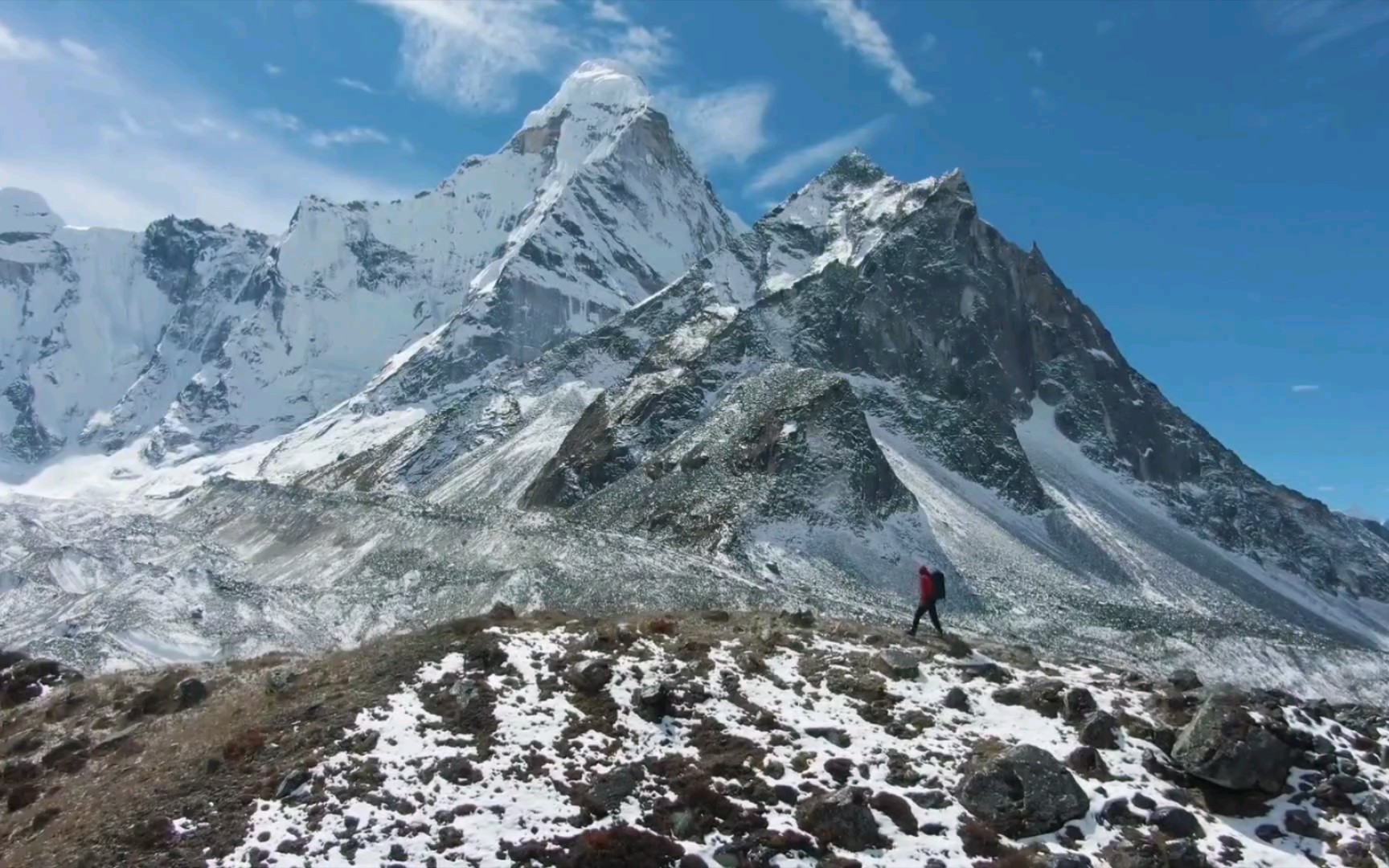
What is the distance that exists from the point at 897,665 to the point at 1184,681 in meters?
8.73

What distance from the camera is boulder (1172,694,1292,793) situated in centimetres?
2269

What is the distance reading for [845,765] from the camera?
75.8 ft

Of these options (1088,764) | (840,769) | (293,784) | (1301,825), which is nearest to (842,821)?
(840,769)

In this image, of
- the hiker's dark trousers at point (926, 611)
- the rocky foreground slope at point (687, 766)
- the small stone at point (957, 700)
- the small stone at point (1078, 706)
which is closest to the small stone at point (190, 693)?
the rocky foreground slope at point (687, 766)

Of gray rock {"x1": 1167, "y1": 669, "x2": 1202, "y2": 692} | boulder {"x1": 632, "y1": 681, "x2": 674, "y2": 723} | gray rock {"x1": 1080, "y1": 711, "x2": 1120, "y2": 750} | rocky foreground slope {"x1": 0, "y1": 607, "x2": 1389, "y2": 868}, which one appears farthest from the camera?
gray rock {"x1": 1167, "y1": 669, "x2": 1202, "y2": 692}

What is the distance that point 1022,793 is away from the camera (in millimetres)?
21953

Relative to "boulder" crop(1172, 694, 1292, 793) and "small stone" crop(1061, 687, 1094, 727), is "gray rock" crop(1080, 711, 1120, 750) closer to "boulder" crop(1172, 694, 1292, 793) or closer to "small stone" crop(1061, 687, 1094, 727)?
"small stone" crop(1061, 687, 1094, 727)

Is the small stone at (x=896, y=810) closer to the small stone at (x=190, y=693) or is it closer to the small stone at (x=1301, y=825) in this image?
the small stone at (x=1301, y=825)

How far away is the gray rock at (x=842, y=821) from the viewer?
67.8ft

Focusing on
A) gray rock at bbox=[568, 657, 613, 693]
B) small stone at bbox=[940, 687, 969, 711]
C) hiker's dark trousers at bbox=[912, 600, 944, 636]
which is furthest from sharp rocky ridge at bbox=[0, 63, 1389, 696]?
small stone at bbox=[940, 687, 969, 711]

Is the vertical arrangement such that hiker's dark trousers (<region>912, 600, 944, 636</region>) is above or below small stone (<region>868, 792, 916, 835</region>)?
above

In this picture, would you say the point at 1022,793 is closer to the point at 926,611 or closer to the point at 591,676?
the point at 926,611

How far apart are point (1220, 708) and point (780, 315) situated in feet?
533

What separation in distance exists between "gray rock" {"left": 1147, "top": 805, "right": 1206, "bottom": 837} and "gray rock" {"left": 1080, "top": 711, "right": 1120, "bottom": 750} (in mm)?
2421
